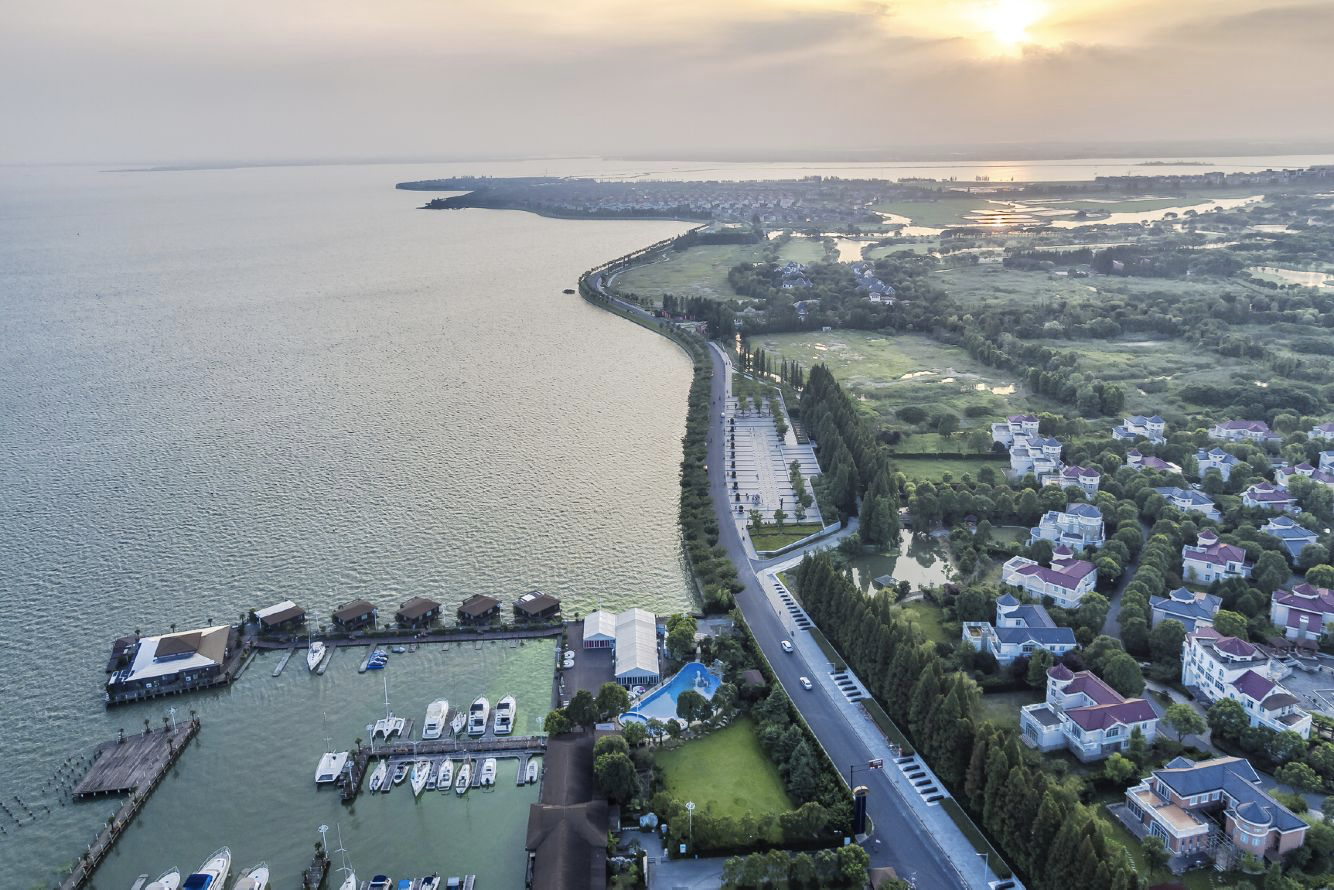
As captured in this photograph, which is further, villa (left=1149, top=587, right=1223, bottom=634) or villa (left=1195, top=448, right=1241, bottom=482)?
villa (left=1195, top=448, right=1241, bottom=482)

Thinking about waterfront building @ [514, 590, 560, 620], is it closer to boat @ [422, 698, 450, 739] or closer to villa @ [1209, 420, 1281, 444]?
boat @ [422, 698, 450, 739]

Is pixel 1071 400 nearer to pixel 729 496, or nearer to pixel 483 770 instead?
pixel 729 496

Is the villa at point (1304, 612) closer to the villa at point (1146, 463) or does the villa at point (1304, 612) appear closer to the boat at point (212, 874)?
the villa at point (1146, 463)

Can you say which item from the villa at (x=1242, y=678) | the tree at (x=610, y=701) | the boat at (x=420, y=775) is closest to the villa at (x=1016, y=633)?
the villa at (x=1242, y=678)

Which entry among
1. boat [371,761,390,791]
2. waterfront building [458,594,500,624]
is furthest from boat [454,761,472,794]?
waterfront building [458,594,500,624]

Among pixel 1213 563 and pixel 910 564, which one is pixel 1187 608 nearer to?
pixel 1213 563

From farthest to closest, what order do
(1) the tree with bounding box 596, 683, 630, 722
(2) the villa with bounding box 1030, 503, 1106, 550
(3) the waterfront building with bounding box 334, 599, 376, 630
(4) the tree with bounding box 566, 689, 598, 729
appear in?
(2) the villa with bounding box 1030, 503, 1106, 550 → (3) the waterfront building with bounding box 334, 599, 376, 630 → (1) the tree with bounding box 596, 683, 630, 722 → (4) the tree with bounding box 566, 689, 598, 729
